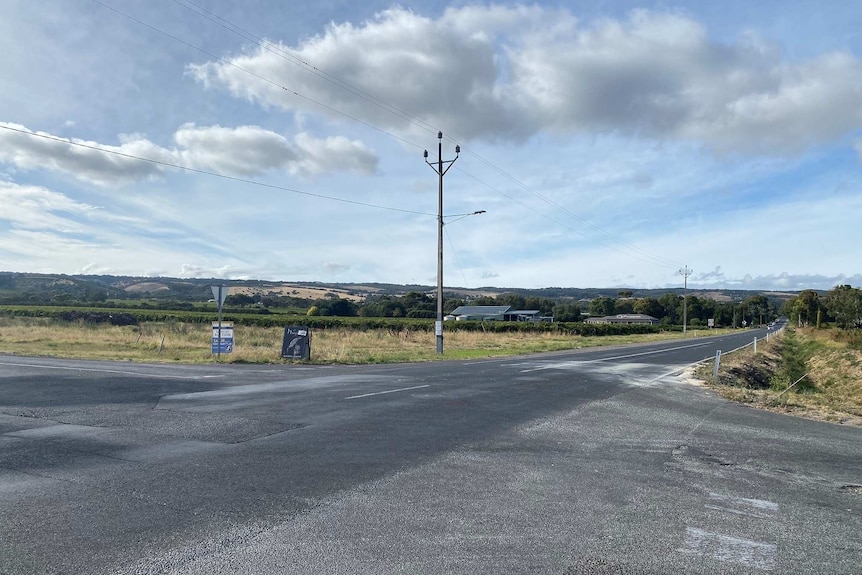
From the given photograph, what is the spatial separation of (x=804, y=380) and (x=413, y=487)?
116ft

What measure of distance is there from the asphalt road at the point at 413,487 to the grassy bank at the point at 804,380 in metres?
2.29

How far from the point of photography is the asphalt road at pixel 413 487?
4660mm

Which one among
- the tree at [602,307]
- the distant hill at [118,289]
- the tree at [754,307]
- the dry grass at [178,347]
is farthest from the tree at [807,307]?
the dry grass at [178,347]

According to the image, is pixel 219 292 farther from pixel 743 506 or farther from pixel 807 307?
pixel 807 307

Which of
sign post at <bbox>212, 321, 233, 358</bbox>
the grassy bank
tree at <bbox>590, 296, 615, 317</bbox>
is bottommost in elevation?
the grassy bank

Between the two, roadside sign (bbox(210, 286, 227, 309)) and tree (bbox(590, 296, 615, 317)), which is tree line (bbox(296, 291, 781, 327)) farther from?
roadside sign (bbox(210, 286, 227, 309))

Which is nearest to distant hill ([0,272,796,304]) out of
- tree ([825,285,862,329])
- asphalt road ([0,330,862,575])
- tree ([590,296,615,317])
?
tree ([590,296,615,317])

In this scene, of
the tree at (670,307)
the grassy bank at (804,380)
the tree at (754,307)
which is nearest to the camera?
the grassy bank at (804,380)

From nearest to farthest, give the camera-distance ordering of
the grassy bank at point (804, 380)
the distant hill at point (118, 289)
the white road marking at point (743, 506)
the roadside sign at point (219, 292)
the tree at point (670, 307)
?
the white road marking at point (743, 506) < the grassy bank at point (804, 380) < the roadside sign at point (219, 292) < the distant hill at point (118, 289) < the tree at point (670, 307)

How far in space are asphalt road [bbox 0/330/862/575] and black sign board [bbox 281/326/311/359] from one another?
11872mm

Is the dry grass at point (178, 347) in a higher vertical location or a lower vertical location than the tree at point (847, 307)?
lower

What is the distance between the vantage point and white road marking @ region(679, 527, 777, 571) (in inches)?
186

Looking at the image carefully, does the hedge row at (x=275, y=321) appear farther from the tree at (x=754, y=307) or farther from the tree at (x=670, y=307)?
the tree at (x=754, y=307)

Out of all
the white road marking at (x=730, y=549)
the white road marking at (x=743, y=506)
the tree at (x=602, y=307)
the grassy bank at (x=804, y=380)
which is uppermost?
the tree at (x=602, y=307)
